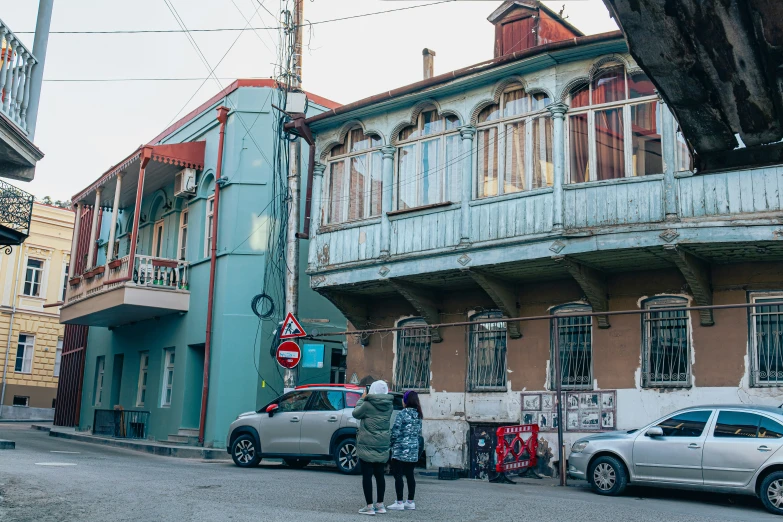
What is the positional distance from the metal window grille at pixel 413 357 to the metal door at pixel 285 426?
339 centimetres

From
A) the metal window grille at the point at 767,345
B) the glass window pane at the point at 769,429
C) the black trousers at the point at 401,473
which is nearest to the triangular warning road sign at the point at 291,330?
the black trousers at the point at 401,473

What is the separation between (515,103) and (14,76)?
30.8 feet

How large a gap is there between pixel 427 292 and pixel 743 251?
6867mm

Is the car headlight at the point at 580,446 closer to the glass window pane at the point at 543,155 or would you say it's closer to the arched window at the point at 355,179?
the glass window pane at the point at 543,155

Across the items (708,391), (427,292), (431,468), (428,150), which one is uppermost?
(428,150)

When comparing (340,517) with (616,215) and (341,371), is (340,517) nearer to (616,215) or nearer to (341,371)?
(616,215)

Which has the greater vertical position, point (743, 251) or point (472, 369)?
point (743, 251)

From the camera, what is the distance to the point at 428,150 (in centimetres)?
1753

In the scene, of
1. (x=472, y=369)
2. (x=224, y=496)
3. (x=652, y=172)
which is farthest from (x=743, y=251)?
(x=224, y=496)

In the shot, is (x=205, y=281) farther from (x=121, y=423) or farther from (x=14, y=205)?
(x=14, y=205)

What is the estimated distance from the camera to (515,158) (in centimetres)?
1594

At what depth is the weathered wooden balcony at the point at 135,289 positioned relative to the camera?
22562 millimetres

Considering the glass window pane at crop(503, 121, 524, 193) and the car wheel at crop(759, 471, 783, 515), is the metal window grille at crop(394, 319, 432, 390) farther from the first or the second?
the car wheel at crop(759, 471, 783, 515)

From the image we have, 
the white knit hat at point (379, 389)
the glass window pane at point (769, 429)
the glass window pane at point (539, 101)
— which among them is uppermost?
the glass window pane at point (539, 101)
